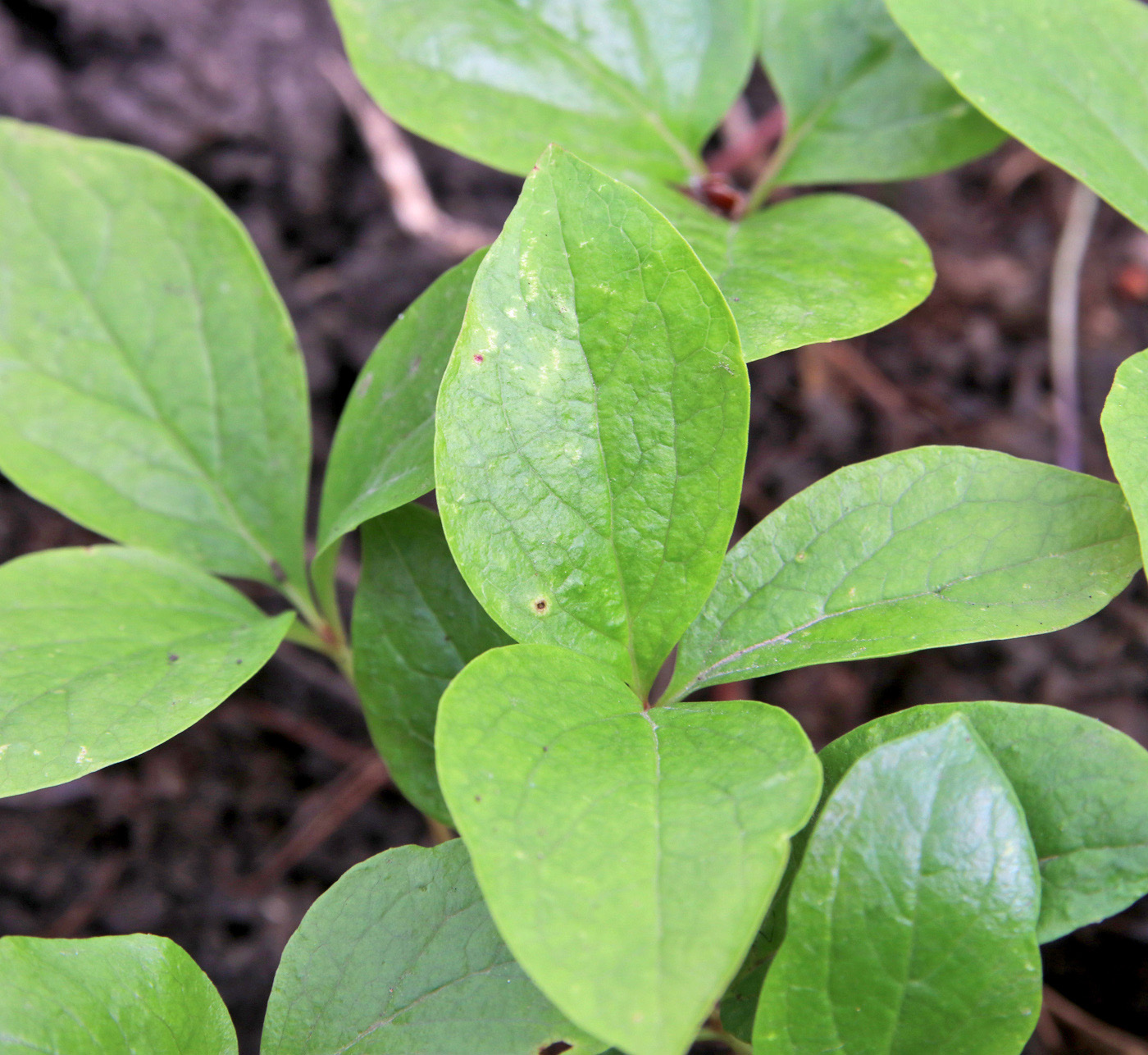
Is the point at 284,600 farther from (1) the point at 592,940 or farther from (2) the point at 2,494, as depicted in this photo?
(1) the point at 592,940

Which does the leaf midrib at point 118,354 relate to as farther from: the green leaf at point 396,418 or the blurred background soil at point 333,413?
the blurred background soil at point 333,413

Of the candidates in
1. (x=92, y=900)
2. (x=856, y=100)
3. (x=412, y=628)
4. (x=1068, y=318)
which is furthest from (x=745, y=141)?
(x=92, y=900)

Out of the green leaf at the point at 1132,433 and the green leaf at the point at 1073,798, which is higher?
the green leaf at the point at 1132,433

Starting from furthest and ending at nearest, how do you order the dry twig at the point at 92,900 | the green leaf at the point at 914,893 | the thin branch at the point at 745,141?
the thin branch at the point at 745,141 → the dry twig at the point at 92,900 → the green leaf at the point at 914,893

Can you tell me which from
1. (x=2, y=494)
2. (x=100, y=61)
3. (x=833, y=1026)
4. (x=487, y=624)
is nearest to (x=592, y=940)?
(x=833, y=1026)

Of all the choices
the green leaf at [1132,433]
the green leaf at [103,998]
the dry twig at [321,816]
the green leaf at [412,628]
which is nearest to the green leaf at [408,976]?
the green leaf at [103,998]

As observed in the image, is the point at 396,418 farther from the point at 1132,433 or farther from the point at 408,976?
the point at 1132,433
